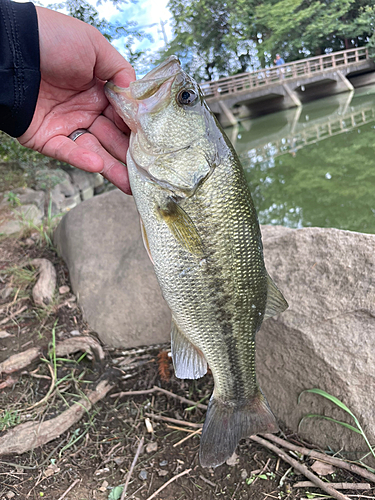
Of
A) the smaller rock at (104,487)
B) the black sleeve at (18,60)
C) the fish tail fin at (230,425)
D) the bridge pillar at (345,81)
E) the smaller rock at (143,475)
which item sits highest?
the black sleeve at (18,60)

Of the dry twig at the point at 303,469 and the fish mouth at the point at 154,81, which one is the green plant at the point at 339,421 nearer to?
the dry twig at the point at 303,469

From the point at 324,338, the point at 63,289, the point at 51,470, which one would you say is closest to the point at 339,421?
the point at 324,338

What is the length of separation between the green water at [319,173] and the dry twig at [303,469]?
2294mm

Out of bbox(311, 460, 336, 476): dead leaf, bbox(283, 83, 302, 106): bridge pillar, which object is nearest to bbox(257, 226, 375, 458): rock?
bbox(311, 460, 336, 476): dead leaf

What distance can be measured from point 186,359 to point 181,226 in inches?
20.3

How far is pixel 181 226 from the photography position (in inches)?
42.9

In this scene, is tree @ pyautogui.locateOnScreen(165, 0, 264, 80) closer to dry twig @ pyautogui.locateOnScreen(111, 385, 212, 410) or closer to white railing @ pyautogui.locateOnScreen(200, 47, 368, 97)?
white railing @ pyautogui.locateOnScreen(200, 47, 368, 97)

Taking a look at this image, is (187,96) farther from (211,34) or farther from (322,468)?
(211,34)

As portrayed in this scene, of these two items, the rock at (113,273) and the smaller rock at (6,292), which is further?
the smaller rock at (6,292)

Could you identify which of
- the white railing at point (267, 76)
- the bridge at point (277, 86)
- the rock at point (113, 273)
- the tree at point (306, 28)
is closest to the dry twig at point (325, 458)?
the rock at point (113, 273)

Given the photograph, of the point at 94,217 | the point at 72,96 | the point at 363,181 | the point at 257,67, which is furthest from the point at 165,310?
the point at 257,67

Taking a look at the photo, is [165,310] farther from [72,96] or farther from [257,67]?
[257,67]

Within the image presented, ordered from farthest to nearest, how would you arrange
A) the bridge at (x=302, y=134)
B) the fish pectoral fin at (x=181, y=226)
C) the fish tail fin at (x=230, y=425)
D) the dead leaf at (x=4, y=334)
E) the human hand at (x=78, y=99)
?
the bridge at (x=302, y=134)
the dead leaf at (x=4, y=334)
the human hand at (x=78, y=99)
the fish tail fin at (x=230, y=425)
the fish pectoral fin at (x=181, y=226)

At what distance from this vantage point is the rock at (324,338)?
4.96 ft
